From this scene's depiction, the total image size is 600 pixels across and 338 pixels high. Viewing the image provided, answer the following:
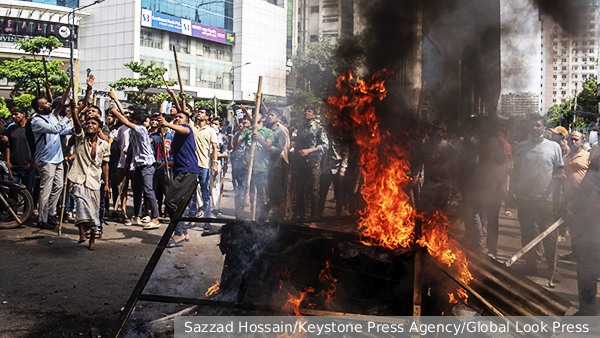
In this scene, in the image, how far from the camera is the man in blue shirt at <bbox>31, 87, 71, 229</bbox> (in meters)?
6.32

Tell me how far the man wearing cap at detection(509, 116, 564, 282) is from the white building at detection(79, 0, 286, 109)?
33716mm

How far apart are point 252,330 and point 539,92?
5.94 meters

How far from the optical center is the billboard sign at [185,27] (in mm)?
40975

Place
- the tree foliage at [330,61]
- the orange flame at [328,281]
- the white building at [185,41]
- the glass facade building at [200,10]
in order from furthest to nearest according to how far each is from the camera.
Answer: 1. the glass facade building at [200,10]
2. the white building at [185,41]
3. the tree foliage at [330,61]
4. the orange flame at [328,281]

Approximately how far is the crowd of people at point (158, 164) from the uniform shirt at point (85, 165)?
0.04ft

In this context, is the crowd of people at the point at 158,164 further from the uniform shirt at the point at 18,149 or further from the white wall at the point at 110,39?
the white wall at the point at 110,39

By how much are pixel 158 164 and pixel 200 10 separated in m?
43.2

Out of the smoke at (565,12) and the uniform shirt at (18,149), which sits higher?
the smoke at (565,12)

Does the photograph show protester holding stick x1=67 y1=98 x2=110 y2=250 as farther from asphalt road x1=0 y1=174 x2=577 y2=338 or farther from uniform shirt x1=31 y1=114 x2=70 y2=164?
uniform shirt x1=31 y1=114 x2=70 y2=164

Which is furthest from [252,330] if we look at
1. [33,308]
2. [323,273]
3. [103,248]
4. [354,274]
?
[103,248]

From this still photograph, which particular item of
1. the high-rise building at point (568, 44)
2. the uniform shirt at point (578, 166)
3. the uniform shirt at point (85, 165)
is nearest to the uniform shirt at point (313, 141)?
the uniform shirt at point (85, 165)

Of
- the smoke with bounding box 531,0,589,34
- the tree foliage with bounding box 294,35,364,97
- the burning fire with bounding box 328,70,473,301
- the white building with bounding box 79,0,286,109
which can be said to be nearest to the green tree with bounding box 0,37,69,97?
the white building with bounding box 79,0,286,109

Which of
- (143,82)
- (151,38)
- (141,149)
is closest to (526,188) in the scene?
(141,149)

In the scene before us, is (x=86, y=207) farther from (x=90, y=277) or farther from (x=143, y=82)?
(x=143, y=82)
